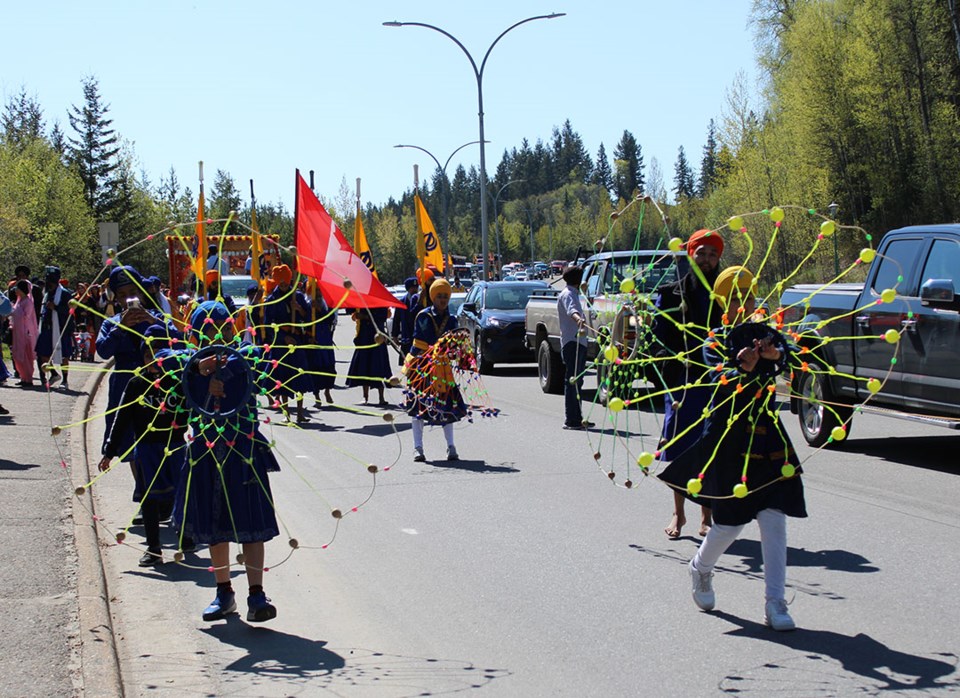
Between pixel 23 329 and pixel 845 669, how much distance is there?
18.0 meters

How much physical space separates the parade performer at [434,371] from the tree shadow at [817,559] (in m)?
4.46

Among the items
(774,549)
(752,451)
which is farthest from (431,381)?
(774,549)

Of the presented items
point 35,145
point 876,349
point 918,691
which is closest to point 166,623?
point 918,691

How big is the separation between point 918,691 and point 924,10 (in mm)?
→ 42669

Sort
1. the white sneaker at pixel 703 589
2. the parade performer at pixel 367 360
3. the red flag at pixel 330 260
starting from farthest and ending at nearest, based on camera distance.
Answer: the parade performer at pixel 367 360
the red flag at pixel 330 260
the white sneaker at pixel 703 589

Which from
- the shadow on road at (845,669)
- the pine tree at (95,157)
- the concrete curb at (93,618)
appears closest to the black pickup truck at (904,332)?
the shadow on road at (845,669)

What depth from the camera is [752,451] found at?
611 centimetres

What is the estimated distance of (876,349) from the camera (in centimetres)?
1173

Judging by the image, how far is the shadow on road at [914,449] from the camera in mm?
11594

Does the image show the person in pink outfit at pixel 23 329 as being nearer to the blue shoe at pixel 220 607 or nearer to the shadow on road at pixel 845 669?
the blue shoe at pixel 220 607

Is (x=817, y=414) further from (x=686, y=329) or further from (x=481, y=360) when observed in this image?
(x=481, y=360)

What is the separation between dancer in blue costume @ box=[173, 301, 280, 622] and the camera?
20.6ft

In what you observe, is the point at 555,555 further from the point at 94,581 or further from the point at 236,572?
the point at 94,581

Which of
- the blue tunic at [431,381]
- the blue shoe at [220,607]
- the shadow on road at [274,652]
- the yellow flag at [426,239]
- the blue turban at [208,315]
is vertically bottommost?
the shadow on road at [274,652]
